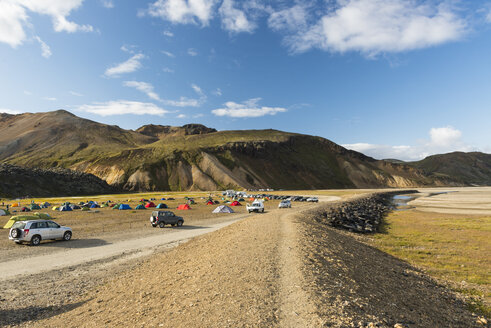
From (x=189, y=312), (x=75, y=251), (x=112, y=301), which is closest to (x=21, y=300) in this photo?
(x=112, y=301)

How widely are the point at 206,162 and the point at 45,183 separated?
69264 millimetres

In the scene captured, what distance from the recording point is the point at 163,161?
142125 millimetres

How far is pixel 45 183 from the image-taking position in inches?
4257

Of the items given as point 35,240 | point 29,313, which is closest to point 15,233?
point 35,240

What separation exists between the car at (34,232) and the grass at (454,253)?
27299 mm

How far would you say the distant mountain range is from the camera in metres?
134

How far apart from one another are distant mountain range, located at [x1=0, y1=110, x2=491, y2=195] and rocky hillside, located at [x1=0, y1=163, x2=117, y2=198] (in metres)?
12.0

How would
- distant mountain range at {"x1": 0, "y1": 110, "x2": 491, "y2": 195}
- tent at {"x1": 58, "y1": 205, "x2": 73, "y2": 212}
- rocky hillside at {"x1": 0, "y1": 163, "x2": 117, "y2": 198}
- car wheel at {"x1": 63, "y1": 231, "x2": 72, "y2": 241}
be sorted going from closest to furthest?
car wheel at {"x1": 63, "y1": 231, "x2": 72, "y2": 241} < tent at {"x1": 58, "y1": 205, "x2": 73, "y2": 212} < rocky hillside at {"x1": 0, "y1": 163, "x2": 117, "y2": 198} < distant mountain range at {"x1": 0, "y1": 110, "x2": 491, "y2": 195}

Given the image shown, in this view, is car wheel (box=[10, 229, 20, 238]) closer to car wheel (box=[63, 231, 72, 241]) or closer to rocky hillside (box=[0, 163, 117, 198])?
car wheel (box=[63, 231, 72, 241])

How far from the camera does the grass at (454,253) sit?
1306cm

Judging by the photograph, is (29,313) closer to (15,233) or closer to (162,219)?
(15,233)

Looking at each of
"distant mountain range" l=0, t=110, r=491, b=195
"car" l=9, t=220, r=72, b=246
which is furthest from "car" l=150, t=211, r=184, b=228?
"distant mountain range" l=0, t=110, r=491, b=195

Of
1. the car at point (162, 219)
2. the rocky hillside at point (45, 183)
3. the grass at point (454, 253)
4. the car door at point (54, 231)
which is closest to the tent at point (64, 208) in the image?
the car at point (162, 219)

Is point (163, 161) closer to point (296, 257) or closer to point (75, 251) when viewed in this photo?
point (75, 251)
